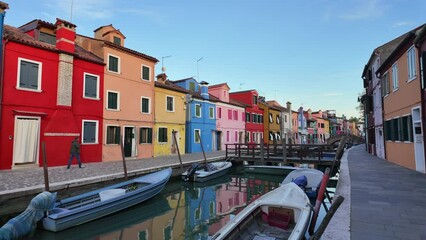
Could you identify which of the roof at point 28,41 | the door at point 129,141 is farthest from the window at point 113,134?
the roof at point 28,41

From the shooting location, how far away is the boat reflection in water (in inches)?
295

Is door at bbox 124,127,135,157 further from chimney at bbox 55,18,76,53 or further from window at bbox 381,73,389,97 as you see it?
window at bbox 381,73,389,97

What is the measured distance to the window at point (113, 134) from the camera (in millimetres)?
17406

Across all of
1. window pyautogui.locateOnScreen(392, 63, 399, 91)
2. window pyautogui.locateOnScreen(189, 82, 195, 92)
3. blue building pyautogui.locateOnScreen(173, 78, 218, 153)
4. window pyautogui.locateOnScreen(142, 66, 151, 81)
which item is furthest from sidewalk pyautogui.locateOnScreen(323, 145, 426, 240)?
window pyautogui.locateOnScreen(189, 82, 195, 92)

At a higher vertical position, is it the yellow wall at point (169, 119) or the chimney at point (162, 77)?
the chimney at point (162, 77)

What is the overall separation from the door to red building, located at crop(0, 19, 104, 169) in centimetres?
216

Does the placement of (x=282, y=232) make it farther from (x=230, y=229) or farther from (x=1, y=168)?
(x=1, y=168)

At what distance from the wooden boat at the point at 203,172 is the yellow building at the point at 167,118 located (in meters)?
5.36

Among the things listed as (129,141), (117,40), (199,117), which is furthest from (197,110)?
(117,40)

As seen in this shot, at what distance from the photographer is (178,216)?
9.38 m

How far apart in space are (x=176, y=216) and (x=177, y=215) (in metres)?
0.13

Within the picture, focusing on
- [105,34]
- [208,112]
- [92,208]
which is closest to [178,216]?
[92,208]

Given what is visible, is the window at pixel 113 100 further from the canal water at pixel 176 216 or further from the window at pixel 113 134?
the canal water at pixel 176 216

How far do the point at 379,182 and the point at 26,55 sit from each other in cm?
1695
